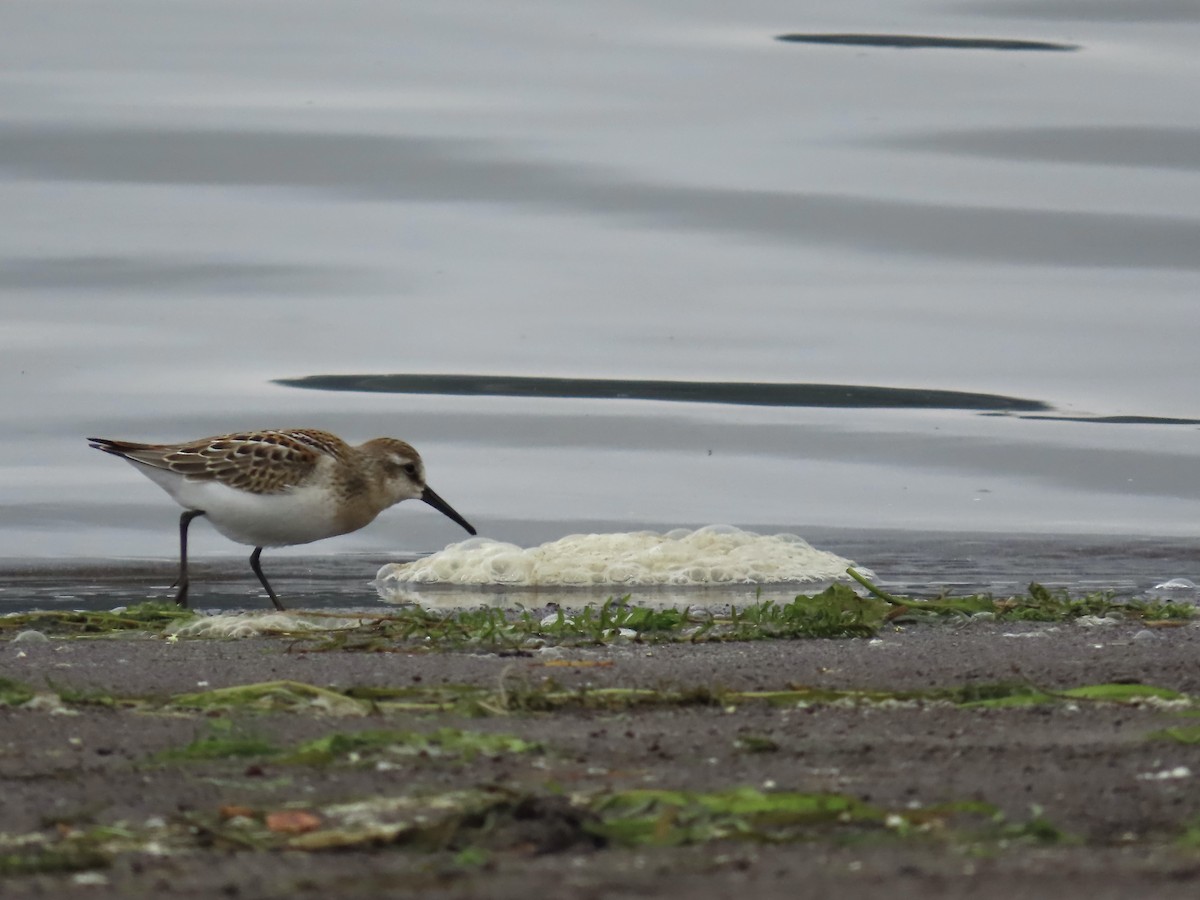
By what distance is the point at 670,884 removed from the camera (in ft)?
8.58

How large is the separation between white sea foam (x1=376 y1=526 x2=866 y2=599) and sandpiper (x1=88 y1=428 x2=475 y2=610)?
631mm

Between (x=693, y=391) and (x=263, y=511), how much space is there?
19.8 ft

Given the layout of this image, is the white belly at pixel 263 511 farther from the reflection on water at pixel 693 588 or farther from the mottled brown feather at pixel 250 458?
the reflection on water at pixel 693 588

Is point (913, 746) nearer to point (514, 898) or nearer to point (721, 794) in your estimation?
point (721, 794)

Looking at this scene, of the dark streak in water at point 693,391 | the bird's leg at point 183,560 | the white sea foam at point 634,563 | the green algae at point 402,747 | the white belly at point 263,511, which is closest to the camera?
the green algae at point 402,747

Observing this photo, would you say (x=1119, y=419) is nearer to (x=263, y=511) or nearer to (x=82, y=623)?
(x=263, y=511)

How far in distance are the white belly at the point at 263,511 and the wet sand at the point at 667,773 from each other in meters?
2.45

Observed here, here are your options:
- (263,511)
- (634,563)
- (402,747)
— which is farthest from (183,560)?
(402,747)

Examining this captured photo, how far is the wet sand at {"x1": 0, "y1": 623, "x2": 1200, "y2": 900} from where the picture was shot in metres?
2.64

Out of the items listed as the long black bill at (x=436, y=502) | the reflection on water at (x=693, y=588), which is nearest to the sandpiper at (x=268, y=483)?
the reflection on water at (x=693, y=588)

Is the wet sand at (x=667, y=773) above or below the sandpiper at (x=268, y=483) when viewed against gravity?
below

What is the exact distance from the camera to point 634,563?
8391 mm

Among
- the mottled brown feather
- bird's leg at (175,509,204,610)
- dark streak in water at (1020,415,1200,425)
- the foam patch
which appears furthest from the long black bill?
dark streak in water at (1020,415,1200,425)

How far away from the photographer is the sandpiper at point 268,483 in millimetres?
7414
